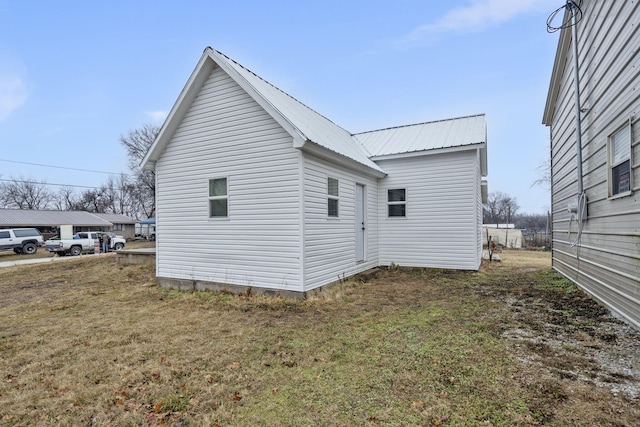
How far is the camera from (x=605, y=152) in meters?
4.98

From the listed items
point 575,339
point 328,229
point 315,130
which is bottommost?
point 575,339

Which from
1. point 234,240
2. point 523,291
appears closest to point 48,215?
point 234,240

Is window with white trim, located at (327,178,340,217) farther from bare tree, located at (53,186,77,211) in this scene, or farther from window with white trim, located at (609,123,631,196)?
bare tree, located at (53,186,77,211)

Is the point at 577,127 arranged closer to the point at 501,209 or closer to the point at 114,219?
the point at 114,219

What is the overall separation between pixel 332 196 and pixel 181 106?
→ 13.8ft

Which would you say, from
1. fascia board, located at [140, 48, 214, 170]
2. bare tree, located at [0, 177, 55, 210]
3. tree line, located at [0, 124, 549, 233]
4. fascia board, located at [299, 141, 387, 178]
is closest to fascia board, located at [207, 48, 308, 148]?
fascia board, located at [299, 141, 387, 178]

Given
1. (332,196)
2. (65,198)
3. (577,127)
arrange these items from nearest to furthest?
1. (577,127)
2. (332,196)
3. (65,198)

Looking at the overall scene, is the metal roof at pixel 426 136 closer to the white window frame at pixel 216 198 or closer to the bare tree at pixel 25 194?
the white window frame at pixel 216 198

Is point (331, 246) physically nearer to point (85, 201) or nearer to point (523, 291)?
point (523, 291)

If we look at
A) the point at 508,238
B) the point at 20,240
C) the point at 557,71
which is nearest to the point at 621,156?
the point at 557,71

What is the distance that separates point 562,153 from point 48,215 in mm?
45638

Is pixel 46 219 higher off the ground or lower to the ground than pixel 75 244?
higher

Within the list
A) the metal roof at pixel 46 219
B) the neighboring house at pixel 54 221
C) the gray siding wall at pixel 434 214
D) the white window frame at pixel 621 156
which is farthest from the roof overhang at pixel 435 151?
the metal roof at pixel 46 219

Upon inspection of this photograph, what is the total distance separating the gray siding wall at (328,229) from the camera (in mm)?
6461
